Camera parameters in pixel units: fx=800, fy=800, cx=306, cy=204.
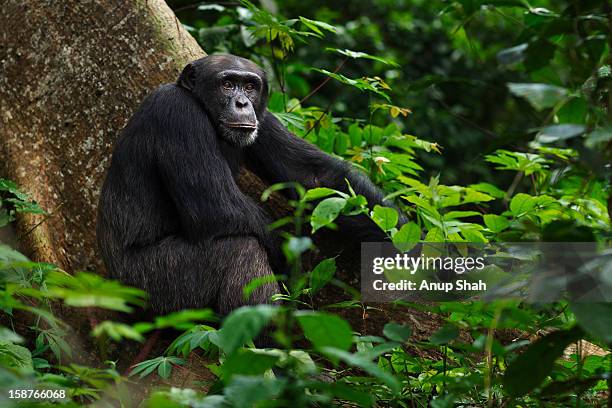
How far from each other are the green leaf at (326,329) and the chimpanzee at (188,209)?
6.75 feet

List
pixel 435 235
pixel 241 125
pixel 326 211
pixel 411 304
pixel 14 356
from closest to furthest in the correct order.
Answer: pixel 411 304 → pixel 326 211 → pixel 14 356 → pixel 435 235 → pixel 241 125

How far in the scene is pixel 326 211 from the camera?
3.07 m

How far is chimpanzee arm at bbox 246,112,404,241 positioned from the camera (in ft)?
15.9

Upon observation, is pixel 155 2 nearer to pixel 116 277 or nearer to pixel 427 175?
pixel 116 277

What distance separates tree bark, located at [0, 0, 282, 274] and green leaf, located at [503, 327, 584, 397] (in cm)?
279

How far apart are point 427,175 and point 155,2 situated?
6650 mm

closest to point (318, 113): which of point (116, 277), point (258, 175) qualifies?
point (258, 175)

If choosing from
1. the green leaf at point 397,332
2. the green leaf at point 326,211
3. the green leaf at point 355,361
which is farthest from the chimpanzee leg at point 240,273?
the green leaf at point 355,361

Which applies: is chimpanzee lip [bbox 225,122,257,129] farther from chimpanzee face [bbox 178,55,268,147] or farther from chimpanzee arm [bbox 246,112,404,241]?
chimpanzee arm [bbox 246,112,404,241]

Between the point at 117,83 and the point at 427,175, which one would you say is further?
the point at 427,175

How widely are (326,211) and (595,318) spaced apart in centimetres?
124

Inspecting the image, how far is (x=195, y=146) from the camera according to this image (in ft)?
14.4

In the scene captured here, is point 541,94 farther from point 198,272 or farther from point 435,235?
point 198,272

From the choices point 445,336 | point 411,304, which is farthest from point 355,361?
point 411,304
